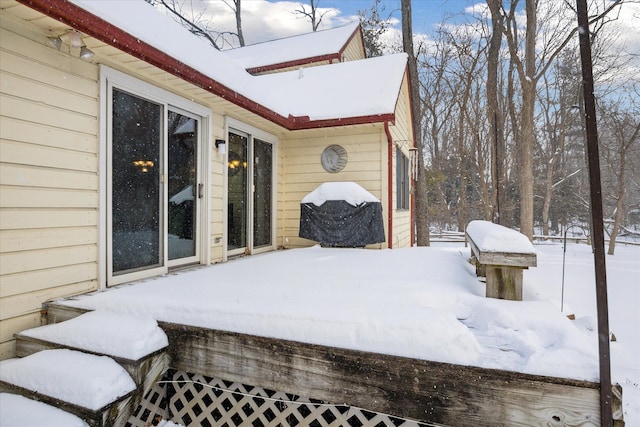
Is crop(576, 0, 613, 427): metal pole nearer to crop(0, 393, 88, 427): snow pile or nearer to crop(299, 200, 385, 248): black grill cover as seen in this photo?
crop(0, 393, 88, 427): snow pile

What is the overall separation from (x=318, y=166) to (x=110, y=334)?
4.14 meters

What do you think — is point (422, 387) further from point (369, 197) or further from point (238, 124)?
point (238, 124)

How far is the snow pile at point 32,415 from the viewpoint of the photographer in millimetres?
1605

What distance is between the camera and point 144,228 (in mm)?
3262

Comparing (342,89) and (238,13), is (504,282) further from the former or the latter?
(238,13)

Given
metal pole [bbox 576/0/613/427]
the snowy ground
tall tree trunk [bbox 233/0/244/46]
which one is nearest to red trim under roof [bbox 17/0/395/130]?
the snowy ground

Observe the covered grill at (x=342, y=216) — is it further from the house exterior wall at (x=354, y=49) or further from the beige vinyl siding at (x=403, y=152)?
the house exterior wall at (x=354, y=49)

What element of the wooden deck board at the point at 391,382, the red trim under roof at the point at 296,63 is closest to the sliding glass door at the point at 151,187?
the wooden deck board at the point at 391,382

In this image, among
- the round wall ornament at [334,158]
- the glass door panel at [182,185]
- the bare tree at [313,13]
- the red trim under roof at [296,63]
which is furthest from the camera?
the bare tree at [313,13]

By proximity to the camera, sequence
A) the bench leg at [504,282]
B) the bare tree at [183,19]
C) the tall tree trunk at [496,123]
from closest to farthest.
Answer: the bench leg at [504,282] → the tall tree trunk at [496,123] → the bare tree at [183,19]

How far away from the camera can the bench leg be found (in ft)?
7.43

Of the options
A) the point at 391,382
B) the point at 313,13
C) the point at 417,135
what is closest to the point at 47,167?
the point at 391,382

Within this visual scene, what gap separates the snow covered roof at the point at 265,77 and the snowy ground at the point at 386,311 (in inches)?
75.8

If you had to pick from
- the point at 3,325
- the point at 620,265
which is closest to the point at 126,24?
the point at 3,325
